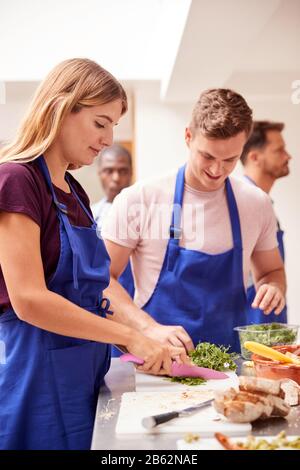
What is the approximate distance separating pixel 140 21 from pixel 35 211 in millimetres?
2731

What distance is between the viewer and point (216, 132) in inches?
73.3

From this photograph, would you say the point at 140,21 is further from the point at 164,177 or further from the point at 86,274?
the point at 86,274

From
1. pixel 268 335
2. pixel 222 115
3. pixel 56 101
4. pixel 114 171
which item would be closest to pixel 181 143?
pixel 114 171

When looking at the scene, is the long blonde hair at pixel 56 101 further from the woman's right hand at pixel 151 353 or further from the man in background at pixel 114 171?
the man in background at pixel 114 171

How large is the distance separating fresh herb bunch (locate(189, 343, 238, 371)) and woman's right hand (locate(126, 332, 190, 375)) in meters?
0.15

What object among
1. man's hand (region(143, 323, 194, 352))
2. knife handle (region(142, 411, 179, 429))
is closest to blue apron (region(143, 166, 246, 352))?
man's hand (region(143, 323, 194, 352))

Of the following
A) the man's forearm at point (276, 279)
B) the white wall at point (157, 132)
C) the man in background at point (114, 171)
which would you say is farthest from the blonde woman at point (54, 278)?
the white wall at point (157, 132)

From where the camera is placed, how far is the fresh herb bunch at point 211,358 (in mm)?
1551

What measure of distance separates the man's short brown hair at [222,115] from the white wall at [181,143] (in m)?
2.14

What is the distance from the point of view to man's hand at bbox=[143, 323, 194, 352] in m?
1.63

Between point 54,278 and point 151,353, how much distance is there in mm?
265

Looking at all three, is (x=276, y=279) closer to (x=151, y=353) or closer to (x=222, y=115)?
(x=222, y=115)

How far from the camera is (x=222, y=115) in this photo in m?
1.86
